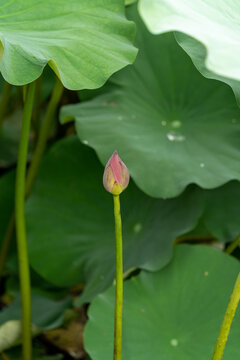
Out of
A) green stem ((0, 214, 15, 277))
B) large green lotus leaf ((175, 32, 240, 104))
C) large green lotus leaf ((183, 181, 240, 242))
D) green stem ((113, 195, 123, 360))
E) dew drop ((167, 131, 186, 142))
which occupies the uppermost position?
large green lotus leaf ((175, 32, 240, 104))

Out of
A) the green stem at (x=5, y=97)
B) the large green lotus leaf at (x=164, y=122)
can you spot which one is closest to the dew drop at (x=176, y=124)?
the large green lotus leaf at (x=164, y=122)

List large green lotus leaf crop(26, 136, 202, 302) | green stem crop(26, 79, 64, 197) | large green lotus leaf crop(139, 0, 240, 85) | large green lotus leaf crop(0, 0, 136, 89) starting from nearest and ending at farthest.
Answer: large green lotus leaf crop(139, 0, 240, 85) → large green lotus leaf crop(0, 0, 136, 89) → large green lotus leaf crop(26, 136, 202, 302) → green stem crop(26, 79, 64, 197)

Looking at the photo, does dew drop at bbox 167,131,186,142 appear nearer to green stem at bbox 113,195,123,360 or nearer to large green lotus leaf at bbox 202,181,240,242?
large green lotus leaf at bbox 202,181,240,242

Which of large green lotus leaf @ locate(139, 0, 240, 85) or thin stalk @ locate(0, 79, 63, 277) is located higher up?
large green lotus leaf @ locate(139, 0, 240, 85)

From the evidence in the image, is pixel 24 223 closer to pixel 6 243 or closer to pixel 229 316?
pixel 6 243

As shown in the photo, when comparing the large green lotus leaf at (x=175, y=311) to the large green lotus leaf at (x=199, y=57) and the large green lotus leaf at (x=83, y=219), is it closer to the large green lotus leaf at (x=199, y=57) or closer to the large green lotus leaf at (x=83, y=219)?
the large green lotus leaf at (x=83, y=219)

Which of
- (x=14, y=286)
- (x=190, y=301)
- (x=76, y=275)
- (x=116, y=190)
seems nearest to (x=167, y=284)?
(x=190, y=301)

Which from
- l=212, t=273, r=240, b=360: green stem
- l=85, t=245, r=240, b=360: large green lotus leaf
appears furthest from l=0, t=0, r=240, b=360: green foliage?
l=212, t=273, r=240, b=360: green stem
